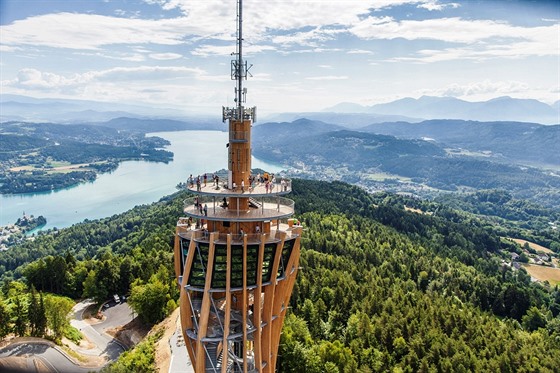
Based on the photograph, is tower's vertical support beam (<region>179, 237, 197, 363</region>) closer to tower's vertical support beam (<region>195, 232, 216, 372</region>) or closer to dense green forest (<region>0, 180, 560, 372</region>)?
tower's vertical support beam (<region>195, 232, 216, 372</region>)

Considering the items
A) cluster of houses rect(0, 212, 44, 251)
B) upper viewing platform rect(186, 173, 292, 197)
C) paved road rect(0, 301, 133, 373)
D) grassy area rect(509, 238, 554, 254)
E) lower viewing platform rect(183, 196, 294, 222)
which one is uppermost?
upper viewing platform rect(186, 173, 292, 197)

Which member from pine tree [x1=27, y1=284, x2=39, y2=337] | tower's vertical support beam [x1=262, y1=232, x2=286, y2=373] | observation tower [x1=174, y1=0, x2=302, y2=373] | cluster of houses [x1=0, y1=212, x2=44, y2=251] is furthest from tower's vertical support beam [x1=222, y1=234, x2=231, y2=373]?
cluster of houses [x1=0, y1=212, x2=44, y2=251]


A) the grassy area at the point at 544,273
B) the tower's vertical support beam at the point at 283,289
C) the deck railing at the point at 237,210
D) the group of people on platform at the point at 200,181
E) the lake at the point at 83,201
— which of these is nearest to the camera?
the deck railing at the point at 237,210

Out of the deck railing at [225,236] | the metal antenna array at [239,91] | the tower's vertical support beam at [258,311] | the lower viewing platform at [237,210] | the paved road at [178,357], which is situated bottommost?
the paved road at [178,357]

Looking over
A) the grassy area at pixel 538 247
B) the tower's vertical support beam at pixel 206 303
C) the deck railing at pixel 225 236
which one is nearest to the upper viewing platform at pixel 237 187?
the deck railing at pixel 225 236

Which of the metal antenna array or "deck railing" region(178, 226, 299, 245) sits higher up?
the metal antenna array

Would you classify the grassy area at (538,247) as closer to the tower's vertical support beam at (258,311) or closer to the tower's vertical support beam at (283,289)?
the tower's vertical support beam at (283,289)

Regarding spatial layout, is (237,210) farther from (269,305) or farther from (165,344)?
Result: (165,344)

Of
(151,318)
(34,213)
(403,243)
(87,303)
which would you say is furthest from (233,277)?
(34,213)
